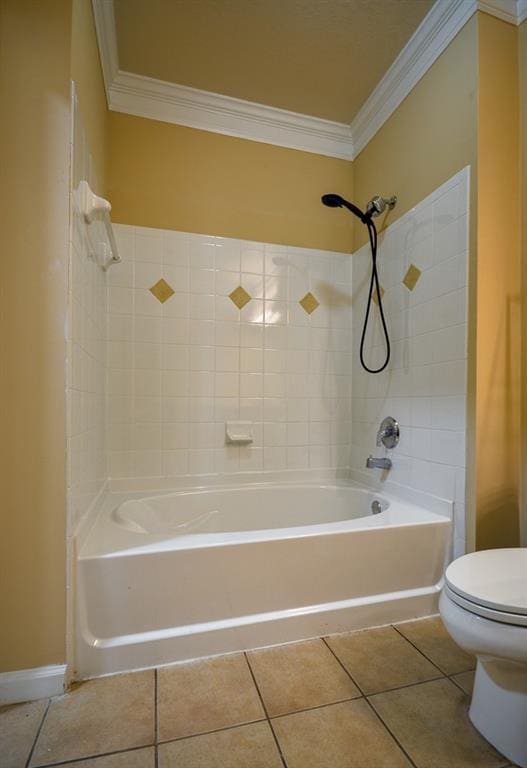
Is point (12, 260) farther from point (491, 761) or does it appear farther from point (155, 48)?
point (491, 761)

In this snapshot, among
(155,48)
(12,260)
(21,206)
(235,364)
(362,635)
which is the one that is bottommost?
(362,635)

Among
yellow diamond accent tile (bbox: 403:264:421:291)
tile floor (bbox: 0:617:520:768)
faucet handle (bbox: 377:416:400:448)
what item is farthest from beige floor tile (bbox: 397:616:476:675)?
yellow diamond accent tile (bbox: 403:264:421:291)

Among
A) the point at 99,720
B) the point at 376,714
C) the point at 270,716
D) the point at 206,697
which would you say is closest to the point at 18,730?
the point at 99,720

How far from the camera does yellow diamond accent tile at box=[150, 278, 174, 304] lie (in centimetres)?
192

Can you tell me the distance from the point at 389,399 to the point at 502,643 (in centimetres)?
116

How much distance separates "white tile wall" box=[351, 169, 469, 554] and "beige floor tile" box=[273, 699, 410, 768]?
0.72m

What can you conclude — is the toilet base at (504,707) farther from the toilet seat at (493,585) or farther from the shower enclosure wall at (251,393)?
the shower enclosure wall at (251,393)

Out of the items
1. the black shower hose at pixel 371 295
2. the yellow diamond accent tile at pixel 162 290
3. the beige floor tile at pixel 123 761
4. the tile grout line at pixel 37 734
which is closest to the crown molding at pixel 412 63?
the black shower hose at pixel 371 295

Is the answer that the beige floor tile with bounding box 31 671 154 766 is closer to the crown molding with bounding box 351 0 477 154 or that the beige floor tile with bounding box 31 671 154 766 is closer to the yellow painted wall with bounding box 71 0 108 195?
the yellow painted wall with bounding box 71 0 108 195

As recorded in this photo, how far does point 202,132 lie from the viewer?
77.7 inches

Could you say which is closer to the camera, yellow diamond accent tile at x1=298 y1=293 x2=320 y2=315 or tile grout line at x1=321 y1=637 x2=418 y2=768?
tile grout line at x1=321 y1=637 x2=418 y2=768

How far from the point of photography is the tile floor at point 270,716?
87 cm

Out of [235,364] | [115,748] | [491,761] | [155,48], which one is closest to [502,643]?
[491,761]

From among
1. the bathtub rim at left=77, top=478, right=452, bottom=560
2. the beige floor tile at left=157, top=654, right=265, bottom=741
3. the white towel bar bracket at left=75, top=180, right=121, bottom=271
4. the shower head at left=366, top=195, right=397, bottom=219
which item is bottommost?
the beige floor tile at left=157, top=654, right=265, bottom=741
